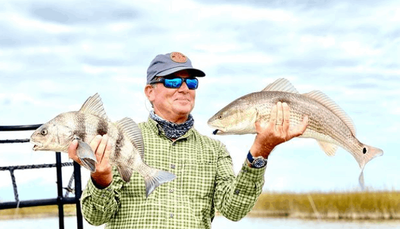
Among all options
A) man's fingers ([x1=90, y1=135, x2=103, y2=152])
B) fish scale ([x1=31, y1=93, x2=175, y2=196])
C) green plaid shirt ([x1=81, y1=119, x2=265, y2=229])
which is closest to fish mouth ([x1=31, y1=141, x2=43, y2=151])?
fish scale ([x1=31, y1=93, x2=175, y2=196])

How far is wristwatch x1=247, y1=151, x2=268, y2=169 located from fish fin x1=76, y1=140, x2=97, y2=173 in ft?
3.67

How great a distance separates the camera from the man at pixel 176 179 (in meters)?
4.33

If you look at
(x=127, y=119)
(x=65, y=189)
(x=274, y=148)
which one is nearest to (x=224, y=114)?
(x=274, y=148)

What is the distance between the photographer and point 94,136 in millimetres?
3553

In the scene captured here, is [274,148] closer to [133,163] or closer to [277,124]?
[277,124]

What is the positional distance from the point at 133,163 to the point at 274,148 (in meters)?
0.91

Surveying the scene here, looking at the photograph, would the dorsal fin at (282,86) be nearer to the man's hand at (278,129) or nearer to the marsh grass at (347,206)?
the man's hand at (278,129)

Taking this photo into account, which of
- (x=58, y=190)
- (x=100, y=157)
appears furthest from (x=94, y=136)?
(x=58, y=190)

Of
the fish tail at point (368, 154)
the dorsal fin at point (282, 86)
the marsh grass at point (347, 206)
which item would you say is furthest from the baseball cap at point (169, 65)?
the marsh grass at point (347, 206)

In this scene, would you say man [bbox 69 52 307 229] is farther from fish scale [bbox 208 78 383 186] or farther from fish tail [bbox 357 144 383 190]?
fish tail [bbox 357 144 383 190]

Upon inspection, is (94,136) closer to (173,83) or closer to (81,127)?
(81,127)

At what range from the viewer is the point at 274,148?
3.99 m

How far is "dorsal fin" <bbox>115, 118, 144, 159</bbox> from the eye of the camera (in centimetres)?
372

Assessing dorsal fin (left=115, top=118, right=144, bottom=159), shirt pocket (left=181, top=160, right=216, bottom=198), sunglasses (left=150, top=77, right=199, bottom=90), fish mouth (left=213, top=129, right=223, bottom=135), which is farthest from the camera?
shirt pocket (left=181, top=160, right=216, bottom=198)
